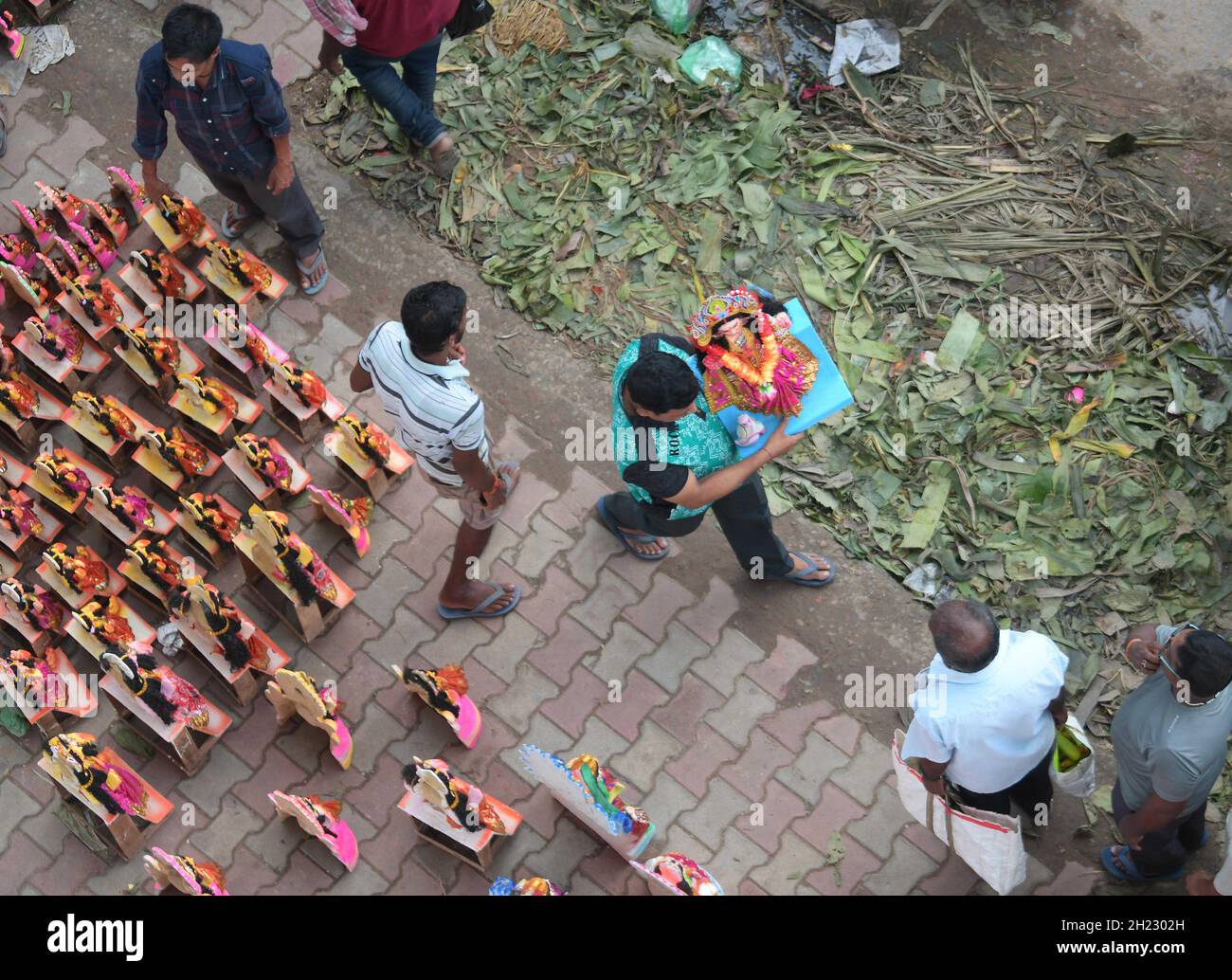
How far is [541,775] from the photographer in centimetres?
498

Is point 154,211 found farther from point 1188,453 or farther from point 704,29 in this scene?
point 1188,453

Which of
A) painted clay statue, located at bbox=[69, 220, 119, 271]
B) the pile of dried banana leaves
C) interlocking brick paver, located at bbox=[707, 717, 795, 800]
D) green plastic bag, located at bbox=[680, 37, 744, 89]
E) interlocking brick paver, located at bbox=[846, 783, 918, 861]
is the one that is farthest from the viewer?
green plastic bag, located at bbox=[680, 37, 744, 89]

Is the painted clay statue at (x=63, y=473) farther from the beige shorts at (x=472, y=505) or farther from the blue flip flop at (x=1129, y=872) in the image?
the blue flip flop at (x=1129, y=872)

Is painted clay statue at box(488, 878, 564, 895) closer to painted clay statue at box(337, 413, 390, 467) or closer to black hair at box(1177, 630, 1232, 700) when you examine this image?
painted clay statue at box(337, 413, 390, 467)

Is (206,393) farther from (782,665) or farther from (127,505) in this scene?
(782,665)

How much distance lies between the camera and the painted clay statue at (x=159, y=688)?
5.17m

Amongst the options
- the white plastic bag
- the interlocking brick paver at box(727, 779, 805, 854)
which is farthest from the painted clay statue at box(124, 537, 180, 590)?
the white plastic bag

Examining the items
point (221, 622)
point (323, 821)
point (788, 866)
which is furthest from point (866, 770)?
point (221, 622)

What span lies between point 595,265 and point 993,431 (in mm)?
2396

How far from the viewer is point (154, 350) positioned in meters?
5.94

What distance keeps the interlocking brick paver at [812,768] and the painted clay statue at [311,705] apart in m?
2.07

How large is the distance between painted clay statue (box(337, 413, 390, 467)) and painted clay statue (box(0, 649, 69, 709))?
177cm

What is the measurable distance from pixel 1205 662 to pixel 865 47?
4488 millimetres

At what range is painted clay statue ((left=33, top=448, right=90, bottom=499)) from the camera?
566cm
